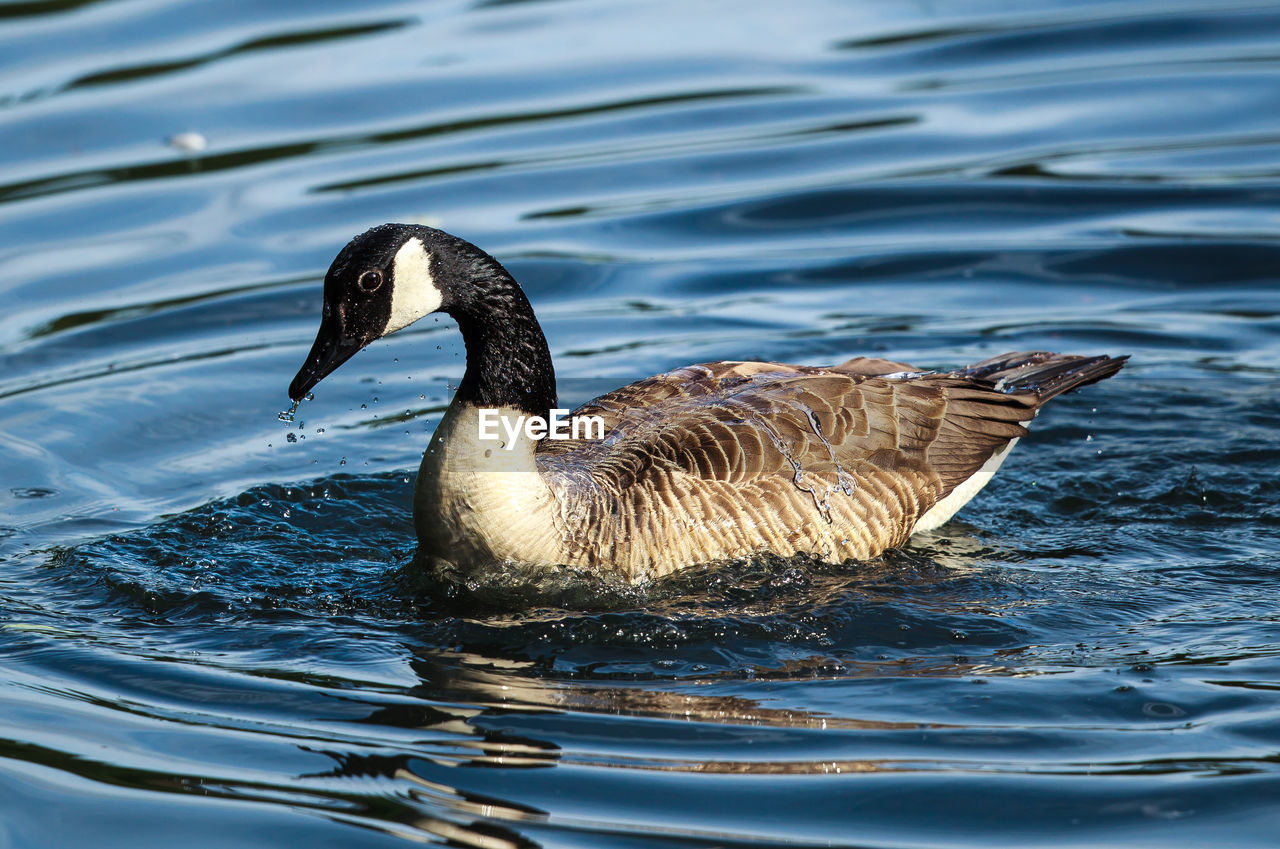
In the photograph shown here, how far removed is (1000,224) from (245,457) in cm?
725

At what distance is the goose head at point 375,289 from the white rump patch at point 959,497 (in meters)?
3.24

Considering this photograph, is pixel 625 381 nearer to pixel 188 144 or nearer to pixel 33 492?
pixel 33 492

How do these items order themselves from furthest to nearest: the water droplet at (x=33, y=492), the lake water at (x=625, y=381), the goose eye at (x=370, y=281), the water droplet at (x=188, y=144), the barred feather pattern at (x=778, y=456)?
the water droplet at (x=188, y=144)
the water droplet at (x=33, y=492)
the barred feather pattern at (x=778, y=456)
the goose eye at (x=370, y=281)
the lake water at (x=625, y=381)

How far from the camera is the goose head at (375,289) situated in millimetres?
7465

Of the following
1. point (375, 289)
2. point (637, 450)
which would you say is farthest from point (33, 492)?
point (637, 450)

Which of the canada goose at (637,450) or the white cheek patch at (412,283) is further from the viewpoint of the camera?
the canada goose at (637,450)

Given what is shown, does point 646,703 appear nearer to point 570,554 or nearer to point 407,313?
point 570,554

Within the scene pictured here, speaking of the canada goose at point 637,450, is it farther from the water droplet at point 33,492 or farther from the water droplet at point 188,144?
the water droplet at point 188,144

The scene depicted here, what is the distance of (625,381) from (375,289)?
165 inches

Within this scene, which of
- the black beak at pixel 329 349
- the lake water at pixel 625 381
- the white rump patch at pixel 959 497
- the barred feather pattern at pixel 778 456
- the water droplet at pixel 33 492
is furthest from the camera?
the water droplet at pixel 33 492

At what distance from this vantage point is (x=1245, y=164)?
14.7 meters

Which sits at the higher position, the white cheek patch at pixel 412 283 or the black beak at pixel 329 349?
the white cheek patch at pixel 412 283

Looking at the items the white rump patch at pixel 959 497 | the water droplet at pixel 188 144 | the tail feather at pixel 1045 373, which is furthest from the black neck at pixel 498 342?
the water droplet at pixel 188 144

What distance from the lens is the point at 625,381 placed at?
1152cm
